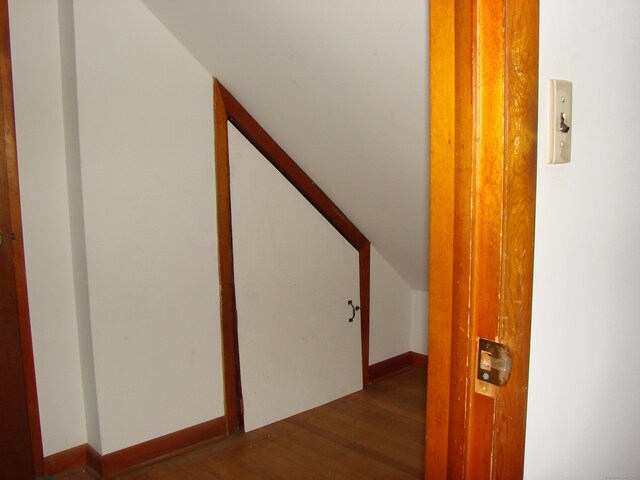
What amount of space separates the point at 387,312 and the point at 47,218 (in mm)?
1956

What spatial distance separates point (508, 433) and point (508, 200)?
1.05ft

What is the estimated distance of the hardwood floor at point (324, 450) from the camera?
1.99 meters

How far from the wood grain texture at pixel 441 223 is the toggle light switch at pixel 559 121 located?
0.14 meters

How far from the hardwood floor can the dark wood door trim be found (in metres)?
0.37

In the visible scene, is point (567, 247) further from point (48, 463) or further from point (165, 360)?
point (48, 463)

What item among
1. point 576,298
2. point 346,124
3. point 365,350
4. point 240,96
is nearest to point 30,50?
point 240,96

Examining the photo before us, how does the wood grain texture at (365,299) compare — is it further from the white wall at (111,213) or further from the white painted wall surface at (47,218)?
the white painted wall surface at (47,218)

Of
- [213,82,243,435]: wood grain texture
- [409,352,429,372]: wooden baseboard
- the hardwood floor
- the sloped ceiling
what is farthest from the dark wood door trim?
[409,352,429,372]: wooden baseboard

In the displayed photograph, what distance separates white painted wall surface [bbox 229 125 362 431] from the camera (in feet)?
7.59

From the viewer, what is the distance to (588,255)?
800 millimetres

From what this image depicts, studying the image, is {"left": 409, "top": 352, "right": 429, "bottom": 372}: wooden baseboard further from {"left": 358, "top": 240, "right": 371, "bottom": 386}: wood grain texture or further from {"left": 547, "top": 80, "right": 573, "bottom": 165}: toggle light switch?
{"left": 547, "top": 80, "right": 573, "bottom": 165}: toggle light switch

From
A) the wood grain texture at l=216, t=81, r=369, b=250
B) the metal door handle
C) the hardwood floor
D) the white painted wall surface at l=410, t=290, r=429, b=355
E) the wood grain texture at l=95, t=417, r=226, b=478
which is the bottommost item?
the hardwood floor

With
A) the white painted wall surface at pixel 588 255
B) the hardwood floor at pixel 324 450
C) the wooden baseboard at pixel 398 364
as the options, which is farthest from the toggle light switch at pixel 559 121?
the wooden baseboard at pixel 398 364

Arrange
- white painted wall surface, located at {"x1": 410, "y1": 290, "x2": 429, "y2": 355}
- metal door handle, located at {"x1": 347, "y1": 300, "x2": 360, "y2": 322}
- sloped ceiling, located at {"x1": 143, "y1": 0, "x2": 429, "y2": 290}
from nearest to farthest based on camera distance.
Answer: sloped ceiling, located at {"x1": 143, "y1": 0, "x2": 429, "y2": 290}, metal door handle, located at {"x1": 347, "y1": 300, "x2": 360, "y2": 322}, white painted wall surface, located at {"x1": 410, "y1": 290, "x2": 429, "y2": 355}
